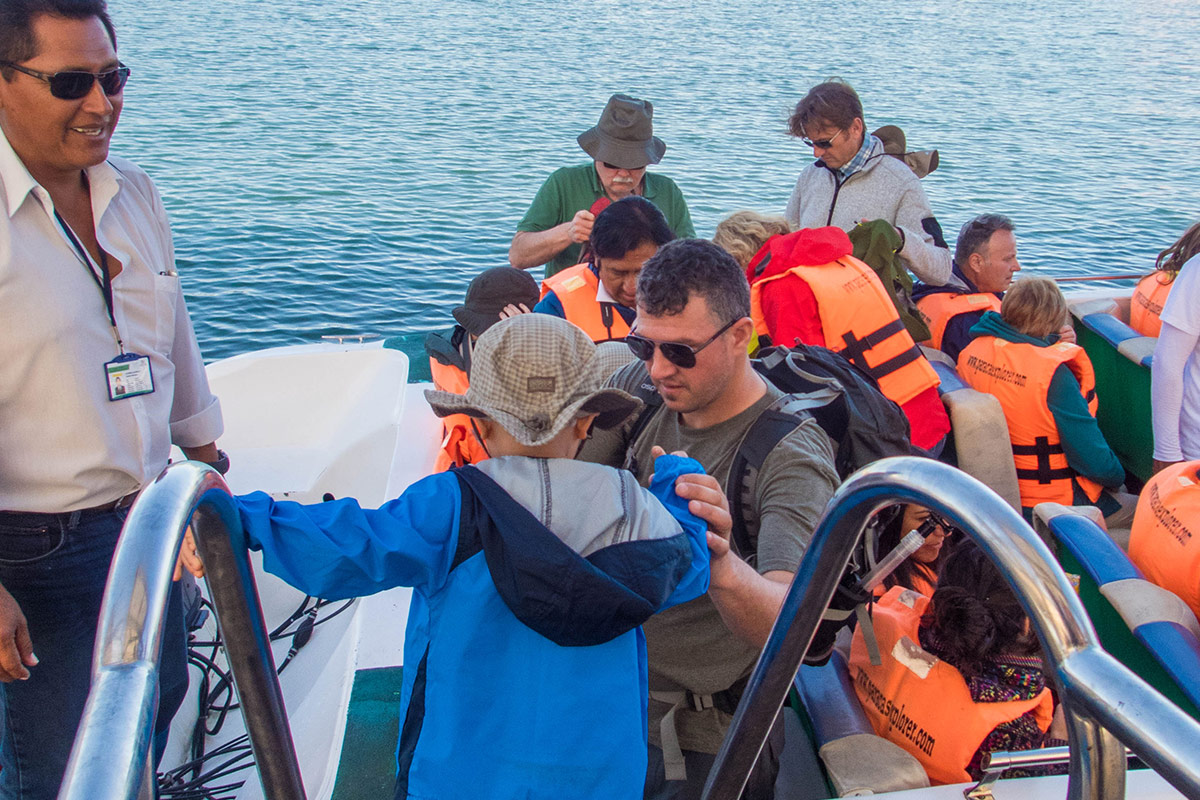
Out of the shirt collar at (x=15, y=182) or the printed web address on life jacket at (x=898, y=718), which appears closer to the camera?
the shirt collar at (x=15, y=182)

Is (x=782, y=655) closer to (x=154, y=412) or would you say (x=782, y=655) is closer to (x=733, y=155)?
(x=154, y=412)

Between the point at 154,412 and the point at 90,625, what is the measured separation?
46cm

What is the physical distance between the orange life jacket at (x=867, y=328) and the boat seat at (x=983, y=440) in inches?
19.7

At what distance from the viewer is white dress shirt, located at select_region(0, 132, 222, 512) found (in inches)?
70.4

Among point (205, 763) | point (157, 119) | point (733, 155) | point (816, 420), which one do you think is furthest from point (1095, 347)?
point (157, 119)

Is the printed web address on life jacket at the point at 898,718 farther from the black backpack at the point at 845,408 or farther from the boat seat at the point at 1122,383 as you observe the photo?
the boat seat at the point at 1122,383

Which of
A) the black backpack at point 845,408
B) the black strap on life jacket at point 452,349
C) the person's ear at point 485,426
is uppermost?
the person's ear at point 485,426

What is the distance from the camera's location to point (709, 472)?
1.90 metres

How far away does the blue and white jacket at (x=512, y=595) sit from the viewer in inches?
48.9

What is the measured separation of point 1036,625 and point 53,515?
5.85 feet

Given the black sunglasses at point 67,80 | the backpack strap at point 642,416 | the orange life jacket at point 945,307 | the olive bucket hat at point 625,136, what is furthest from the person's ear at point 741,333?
the orange life jacket at point 945,307

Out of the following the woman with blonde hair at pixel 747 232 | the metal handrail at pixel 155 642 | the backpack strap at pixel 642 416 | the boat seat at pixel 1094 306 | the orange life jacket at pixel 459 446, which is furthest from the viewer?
the boat seat at pixel 1094 306

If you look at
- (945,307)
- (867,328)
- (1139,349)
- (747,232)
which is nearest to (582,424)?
(867,328)

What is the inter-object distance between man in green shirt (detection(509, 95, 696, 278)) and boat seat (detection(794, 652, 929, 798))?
1.84 meters
